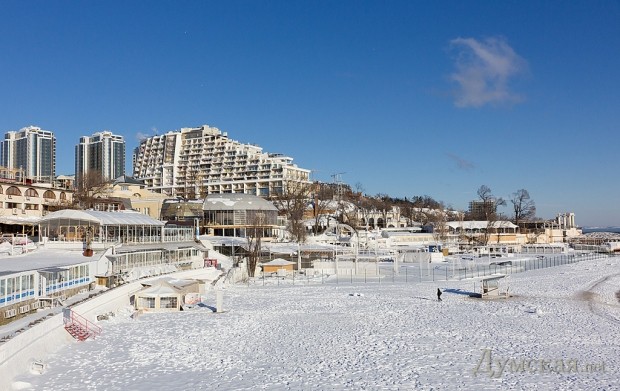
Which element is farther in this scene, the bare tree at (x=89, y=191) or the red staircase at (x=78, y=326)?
the bare tree at (x=89, y=191)

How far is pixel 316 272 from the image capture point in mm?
48469

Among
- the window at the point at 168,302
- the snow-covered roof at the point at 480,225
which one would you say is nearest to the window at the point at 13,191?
the window at the point at 168,302

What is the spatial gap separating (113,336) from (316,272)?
2778 cm

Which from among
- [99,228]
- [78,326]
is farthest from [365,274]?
[78,326]

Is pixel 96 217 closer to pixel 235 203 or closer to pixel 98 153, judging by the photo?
pixel 235 203

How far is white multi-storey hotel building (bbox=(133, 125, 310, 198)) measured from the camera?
143 meters

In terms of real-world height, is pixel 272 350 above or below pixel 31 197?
below

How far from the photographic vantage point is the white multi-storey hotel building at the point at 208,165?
143 meters

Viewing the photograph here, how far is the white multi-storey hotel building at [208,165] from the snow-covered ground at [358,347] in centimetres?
10628

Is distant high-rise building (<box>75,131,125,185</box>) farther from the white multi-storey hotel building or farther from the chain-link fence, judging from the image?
the chain-link fence

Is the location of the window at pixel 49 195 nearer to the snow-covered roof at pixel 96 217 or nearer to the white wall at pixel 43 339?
the snow-covered roof at pixel 96 217

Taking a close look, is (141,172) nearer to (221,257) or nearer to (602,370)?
(221,257)

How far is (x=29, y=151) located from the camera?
169 meters

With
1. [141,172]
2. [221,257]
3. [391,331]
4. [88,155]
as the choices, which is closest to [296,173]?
[141,172]
